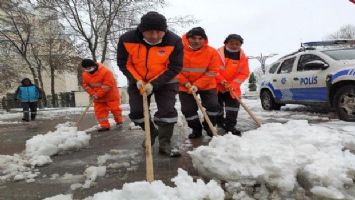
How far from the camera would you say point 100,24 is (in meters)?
25.1

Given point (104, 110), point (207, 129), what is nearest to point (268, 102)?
point (104, 110)

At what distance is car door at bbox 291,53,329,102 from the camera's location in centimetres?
920

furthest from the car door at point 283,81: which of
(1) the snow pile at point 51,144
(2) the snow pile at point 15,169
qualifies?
(2) the snow pile at point 15,169

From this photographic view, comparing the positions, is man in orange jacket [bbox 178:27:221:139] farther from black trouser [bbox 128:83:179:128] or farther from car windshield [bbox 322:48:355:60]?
car windshield [bbox 322:48:355:60]

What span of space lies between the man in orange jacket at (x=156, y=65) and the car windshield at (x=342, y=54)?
4.72 meters

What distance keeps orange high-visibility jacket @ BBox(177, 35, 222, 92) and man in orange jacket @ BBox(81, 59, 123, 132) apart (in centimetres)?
294

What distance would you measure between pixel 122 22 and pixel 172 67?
819 inches

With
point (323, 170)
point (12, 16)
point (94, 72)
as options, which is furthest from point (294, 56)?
point (12, 16)

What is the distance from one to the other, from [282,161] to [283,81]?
7589 mm

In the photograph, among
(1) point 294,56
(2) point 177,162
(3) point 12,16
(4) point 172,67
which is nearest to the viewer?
(2) point 177,162

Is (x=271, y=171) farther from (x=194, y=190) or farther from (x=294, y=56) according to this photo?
(x=294, y=56)

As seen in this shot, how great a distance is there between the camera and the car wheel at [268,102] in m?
11.9

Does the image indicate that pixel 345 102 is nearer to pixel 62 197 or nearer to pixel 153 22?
pixel 153 22

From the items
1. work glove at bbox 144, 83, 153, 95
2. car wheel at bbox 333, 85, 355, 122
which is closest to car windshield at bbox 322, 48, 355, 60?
car wheel at bbox 333, 85, 355, 122
